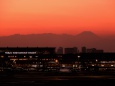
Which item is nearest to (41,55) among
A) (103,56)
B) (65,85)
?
(103,56)

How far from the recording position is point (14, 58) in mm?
197625

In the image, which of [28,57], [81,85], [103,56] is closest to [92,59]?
[103,56]

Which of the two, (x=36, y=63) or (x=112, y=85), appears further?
(x=36, y=63)

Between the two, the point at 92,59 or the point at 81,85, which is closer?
the point at 81,85

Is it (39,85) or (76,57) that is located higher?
(76,57)

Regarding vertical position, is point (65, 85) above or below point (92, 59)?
below

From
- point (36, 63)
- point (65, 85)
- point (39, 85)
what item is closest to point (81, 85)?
point (65, 85)

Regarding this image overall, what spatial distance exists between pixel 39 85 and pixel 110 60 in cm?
15980

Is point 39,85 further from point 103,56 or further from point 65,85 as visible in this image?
point 103,56

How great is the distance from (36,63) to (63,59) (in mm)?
16971

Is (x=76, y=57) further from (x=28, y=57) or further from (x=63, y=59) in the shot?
(x=28, y=57)

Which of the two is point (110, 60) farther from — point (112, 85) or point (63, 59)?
point (112, 85)

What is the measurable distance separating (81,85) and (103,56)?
160833 mm

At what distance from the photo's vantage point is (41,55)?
197m
